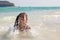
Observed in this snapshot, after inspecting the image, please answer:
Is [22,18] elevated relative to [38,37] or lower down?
elevated

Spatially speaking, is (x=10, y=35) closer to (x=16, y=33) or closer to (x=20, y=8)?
(x=16, y=33)

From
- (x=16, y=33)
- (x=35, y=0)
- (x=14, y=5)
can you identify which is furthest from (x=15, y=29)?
(x=35, y=0)

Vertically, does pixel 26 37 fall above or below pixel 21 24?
below

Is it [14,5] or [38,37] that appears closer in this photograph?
[38,37]

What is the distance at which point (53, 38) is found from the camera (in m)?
3.76

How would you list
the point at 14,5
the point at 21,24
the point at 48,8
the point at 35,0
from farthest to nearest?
the point at 48,8, the point at 35,0, the point at 14,5, the point at 21,24

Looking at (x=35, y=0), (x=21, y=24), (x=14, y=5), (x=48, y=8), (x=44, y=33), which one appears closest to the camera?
(x=21, y=24)

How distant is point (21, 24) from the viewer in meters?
3.38

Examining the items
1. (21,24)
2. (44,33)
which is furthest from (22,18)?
(44,33)

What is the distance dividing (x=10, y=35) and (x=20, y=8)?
5935 mm

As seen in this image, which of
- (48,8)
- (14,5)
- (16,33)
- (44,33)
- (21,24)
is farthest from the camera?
(48,8)

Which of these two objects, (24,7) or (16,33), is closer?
(16,33)

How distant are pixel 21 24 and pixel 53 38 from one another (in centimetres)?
76

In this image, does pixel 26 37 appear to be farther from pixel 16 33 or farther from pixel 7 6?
pixel 7 6
